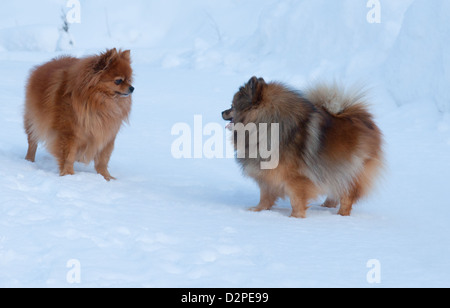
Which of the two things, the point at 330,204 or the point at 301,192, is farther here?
the point at 330,204

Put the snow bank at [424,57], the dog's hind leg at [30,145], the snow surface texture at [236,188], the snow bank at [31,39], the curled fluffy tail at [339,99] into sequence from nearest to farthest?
the snow surface texture at [236,188] < the curled fluffy tail at [339,99] < the dog's hind leg at [30,145] < the snow bank at [424,57] < the snow bank at [31,39]

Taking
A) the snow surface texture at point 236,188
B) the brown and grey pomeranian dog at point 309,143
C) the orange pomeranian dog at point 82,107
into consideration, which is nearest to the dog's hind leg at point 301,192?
the brown and grey pomeranian dog at point 309,143

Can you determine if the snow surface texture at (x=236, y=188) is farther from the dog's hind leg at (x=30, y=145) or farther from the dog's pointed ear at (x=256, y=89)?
the dog's pointed ear at (x=256, y=89)

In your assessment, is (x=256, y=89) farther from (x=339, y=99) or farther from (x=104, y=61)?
(x=104, y=61)

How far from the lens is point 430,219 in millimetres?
4492

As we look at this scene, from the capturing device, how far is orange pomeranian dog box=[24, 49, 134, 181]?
4.87 m

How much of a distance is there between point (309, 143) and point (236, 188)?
136 cm

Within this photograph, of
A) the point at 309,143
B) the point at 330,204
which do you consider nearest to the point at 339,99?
the point at 309,143

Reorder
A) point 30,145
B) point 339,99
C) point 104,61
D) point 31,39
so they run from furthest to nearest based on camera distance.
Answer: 1. point 31,39
2. point 30,145
3. point 104,61
4. point 339,99

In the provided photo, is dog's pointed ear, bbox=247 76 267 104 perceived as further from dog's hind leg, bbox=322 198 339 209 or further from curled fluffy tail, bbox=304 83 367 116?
dog's hind leg, bbox=322 198 339 209

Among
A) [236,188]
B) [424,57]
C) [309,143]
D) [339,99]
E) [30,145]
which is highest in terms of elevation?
[424,57]

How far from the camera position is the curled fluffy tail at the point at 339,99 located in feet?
14.6

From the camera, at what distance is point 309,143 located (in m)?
4.29

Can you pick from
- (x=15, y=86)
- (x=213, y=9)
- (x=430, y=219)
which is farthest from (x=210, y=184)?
(x=213, y=9)
